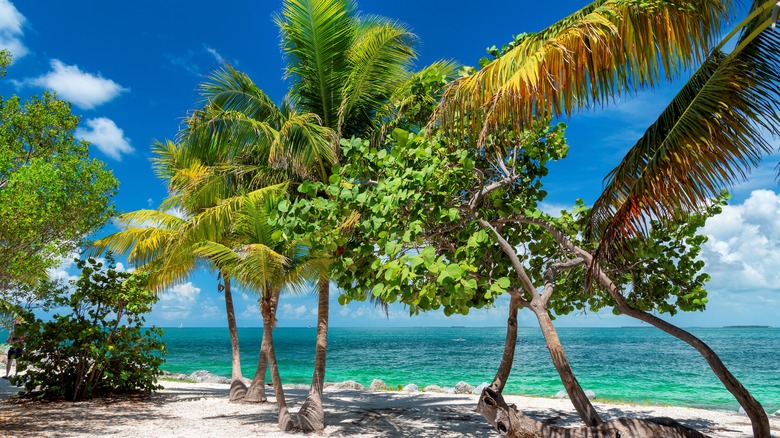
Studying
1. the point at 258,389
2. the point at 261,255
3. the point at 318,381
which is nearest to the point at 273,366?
the point at 318,381

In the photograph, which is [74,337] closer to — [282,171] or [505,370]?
[282,171]

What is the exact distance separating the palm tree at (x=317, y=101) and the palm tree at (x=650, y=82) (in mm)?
4618

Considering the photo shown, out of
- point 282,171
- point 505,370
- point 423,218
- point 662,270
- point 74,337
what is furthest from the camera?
point 74,337

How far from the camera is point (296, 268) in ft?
31.0

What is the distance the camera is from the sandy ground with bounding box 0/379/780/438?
28.7ft

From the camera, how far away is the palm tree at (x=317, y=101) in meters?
9.33

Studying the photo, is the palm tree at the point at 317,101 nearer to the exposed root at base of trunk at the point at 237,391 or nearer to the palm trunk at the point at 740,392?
the exposed root at base of trunk at the point at 237,391

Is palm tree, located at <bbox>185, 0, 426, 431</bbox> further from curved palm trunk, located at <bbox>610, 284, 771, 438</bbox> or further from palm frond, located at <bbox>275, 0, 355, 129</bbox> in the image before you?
curved palm trunk, located at <bbox>610, 284, 771, 438</bbox>

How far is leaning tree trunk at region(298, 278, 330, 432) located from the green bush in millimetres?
5514

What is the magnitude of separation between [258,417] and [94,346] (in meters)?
4.72

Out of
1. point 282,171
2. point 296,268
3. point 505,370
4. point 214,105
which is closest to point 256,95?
point 214,105

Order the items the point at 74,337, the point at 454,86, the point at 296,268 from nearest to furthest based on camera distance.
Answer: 1. the point at 454,86
2. the point at 296,268
3. the point at 74,337

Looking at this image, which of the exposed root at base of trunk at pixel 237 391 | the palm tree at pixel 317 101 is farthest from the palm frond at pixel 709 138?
the exposed root at base of trunk at pixel 237 391

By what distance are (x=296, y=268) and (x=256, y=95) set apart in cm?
334
